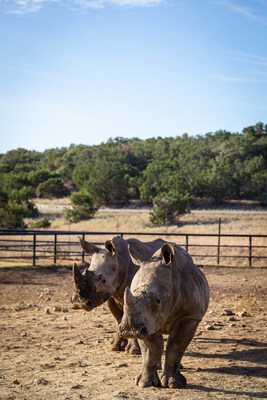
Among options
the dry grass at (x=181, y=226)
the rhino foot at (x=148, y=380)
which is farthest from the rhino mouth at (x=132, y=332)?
the dry grass at (x=181, y=226)

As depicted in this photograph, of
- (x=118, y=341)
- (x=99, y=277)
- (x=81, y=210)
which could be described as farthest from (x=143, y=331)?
(x=81, y=210)

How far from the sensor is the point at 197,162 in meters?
54.3

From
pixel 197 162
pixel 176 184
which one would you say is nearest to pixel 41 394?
pixel 176 184

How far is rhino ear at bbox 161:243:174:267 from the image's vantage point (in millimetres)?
Result: 5008

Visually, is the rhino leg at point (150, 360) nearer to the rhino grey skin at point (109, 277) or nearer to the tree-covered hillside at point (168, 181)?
the rhino grey skin at point (109, 277)

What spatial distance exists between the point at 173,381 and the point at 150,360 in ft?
1.15

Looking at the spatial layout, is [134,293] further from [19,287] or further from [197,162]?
[197,162]

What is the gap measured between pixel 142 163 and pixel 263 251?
47694 millimetres

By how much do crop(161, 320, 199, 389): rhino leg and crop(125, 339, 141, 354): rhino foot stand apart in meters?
1.66

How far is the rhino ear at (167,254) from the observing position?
197 inches

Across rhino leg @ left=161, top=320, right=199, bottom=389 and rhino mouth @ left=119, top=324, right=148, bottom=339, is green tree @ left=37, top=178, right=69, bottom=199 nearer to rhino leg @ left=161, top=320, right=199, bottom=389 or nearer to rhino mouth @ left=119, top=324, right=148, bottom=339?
rhino leg @ left=161, top=320, right=199, bottom=389

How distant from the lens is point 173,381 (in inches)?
201

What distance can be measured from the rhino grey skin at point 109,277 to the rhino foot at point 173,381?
1.21 metres

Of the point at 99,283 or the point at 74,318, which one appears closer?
the point at 99,283
